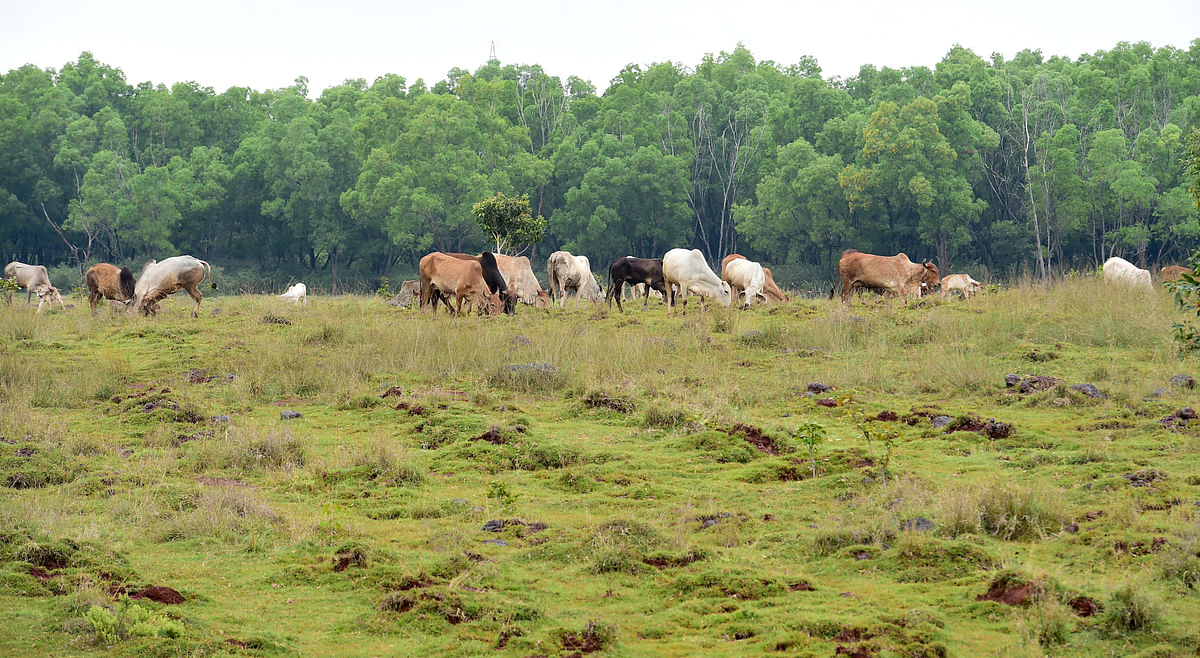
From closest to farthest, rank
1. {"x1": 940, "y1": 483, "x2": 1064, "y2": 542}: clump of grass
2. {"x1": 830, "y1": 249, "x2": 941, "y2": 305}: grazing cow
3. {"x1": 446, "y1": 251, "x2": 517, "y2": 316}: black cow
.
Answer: {"x1": 940, "y1": 483, "x2": 1064, "y2": 542}: clump of grass
{"x1": 446, "y1": 251, "x2": 517, "y2": 316}: black cow
{"x1": 830, "y1": 249, "x2": 941, "y2": 305}: grazing cow

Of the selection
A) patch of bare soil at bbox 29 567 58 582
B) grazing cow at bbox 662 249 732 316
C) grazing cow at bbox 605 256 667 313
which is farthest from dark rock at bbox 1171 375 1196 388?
grazing cow at bbox 605 256 667 313

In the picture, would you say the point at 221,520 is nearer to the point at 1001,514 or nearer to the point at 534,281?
the point at 1001,514

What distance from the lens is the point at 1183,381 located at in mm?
12898

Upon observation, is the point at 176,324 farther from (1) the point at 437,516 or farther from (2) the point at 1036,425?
(2) the point at 1036,425

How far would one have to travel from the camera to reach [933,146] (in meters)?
54.8

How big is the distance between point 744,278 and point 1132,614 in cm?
2033

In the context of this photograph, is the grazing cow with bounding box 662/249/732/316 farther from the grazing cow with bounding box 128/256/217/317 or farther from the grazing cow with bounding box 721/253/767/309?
the grazing cow with bounding box 128/256/217/317

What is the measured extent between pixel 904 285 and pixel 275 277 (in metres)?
50.4

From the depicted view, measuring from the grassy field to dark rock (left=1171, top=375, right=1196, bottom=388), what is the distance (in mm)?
63

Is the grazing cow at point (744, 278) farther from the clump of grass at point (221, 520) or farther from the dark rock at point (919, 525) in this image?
the clump of grass at point (221, 520)

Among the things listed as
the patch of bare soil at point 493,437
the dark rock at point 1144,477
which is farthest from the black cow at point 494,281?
the dark rock at point 1144,477

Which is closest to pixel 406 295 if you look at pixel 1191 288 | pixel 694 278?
pixel 694 278

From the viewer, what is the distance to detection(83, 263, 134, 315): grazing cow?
84.6ft

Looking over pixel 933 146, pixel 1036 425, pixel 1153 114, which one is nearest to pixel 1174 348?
pixel 1036 425
